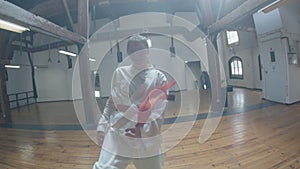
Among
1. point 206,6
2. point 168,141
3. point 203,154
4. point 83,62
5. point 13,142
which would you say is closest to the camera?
point 203,154

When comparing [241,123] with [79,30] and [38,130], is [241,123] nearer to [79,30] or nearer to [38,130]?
[79,30]

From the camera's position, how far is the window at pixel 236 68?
953cm

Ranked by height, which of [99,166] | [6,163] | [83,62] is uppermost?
[83,62]

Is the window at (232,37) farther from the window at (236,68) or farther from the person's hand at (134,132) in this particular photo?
the person's hand at (134,132)

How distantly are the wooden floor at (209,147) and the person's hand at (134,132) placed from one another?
1.42m

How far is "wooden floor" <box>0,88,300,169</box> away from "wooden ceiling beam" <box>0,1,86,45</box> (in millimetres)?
1850

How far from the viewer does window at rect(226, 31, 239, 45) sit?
30.6ft

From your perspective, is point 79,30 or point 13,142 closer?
point 13,142

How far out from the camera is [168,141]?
2682 mm

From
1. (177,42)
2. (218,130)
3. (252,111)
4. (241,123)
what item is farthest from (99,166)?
(177,42)

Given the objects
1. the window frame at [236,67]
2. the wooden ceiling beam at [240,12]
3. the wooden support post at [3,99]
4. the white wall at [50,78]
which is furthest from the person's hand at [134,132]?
the white wall at [50,78]

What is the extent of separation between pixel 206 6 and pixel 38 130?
16.1 feet

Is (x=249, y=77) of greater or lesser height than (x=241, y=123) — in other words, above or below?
above

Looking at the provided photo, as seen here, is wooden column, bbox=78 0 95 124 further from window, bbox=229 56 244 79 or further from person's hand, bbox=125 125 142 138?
window, bbox=229 56 244 79
